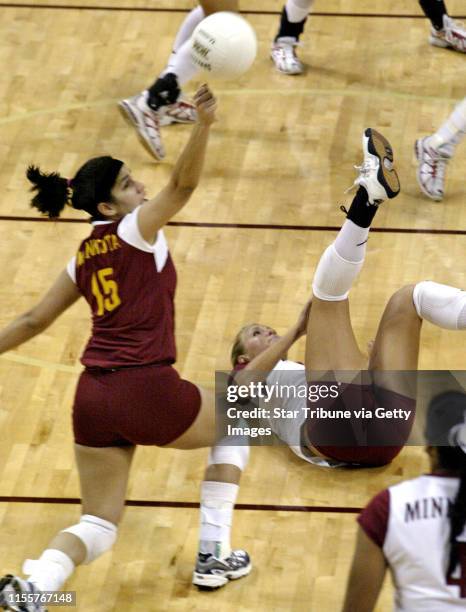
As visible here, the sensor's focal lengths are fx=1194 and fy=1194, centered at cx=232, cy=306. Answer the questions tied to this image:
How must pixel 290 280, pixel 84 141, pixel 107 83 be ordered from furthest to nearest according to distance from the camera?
pixel 107 83 → pixel 84 141 → pixel 290 280

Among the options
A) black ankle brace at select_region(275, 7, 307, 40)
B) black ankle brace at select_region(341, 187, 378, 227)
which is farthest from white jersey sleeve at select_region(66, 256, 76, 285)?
black ankle brace at select_region(275, 7, 307, 40)

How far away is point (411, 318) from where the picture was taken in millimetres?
4500

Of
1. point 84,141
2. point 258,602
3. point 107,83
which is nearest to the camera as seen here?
point 258,602

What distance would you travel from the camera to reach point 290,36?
7.27m

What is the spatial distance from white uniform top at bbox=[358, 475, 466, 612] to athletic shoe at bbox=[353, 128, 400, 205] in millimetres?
1929

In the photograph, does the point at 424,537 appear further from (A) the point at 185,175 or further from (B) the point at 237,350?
(B) the point at 237,350

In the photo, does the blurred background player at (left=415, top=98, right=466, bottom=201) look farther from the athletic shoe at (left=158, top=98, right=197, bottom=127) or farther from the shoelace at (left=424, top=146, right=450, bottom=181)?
the athletic shoe at (left=158, top=98, right=197, bottom=127)

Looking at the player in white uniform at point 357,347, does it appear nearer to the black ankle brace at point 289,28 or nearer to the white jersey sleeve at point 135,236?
the white jersey sleeve at point 135,236

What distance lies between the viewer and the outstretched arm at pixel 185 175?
12.6 ft

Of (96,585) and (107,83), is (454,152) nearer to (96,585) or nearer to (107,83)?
(107,83)

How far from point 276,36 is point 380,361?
11.4 ft

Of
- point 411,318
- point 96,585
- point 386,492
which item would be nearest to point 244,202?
point 411,318

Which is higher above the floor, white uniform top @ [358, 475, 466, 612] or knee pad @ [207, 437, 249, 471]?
white uniform top @ [358, 475, 466, 612]

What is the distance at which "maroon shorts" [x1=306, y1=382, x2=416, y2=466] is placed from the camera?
4387 millimetres
